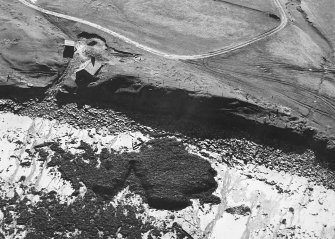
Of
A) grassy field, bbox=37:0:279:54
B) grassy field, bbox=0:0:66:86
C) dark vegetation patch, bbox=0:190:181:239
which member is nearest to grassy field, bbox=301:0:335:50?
grassy field, bbox=37:0:279:54

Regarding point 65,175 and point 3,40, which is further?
point 3,40

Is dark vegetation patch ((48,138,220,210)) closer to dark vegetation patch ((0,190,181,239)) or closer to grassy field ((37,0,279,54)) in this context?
dark vegetation patch ((0,190,181,239))

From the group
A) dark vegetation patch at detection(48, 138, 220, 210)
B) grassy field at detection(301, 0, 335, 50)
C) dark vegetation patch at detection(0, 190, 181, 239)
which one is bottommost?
dark vegetation patch at detection(0, 190, 181, 239)

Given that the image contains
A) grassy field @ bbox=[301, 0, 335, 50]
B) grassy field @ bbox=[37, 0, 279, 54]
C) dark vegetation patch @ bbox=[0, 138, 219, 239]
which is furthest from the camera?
grassy field @ bbox=[301, 0, 335, 50]

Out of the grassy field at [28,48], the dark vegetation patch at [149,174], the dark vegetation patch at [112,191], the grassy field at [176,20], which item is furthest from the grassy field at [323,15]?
the grassy field at [28,48]

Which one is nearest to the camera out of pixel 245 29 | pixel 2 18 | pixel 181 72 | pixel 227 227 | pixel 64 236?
pixel 64 236

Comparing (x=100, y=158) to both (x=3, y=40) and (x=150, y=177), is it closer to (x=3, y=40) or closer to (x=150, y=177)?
(x=150, y=177)

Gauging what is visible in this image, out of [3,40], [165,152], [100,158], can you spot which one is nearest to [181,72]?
[165,152]

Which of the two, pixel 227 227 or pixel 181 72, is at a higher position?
pixel 181 72
